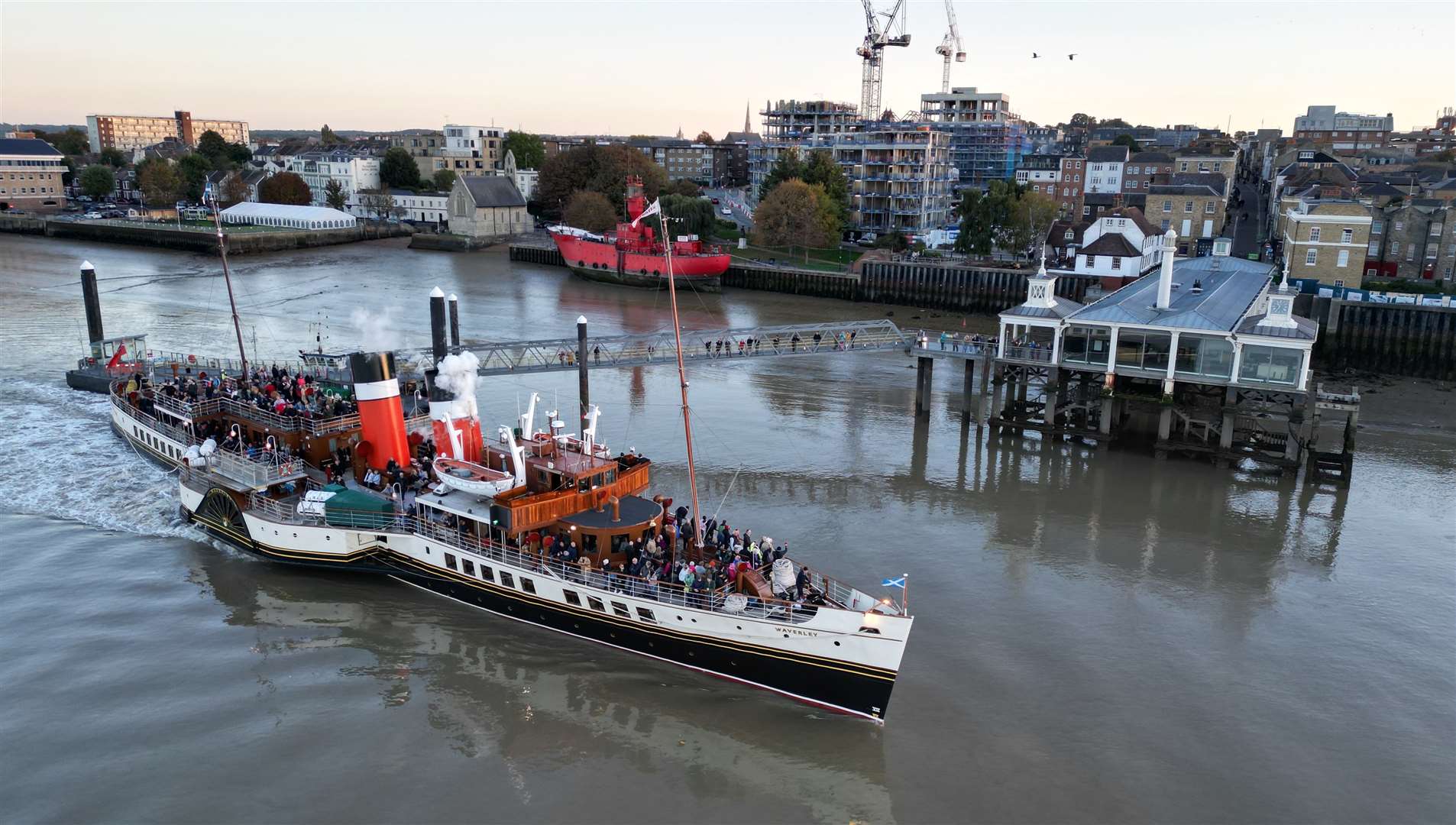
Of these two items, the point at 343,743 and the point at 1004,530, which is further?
the point at 1004,530

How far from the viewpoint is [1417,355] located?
158 ft

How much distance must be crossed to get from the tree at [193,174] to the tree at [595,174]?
145 ft

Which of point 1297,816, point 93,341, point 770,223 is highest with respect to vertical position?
point 770,223

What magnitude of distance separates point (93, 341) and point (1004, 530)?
3841 centimetres

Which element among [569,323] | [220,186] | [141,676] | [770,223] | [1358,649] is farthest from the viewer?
[220,186]

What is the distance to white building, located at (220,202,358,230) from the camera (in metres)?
96.3

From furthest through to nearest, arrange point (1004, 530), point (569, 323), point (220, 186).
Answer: point (220, 186) < point (569, 323) < point (1004, 530)

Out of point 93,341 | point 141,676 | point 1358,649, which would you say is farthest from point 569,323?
point 1358,649

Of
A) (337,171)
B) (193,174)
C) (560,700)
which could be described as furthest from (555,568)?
(193,174)

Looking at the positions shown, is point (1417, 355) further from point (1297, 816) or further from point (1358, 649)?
point (1297, 816)

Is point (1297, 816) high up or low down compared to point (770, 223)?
down

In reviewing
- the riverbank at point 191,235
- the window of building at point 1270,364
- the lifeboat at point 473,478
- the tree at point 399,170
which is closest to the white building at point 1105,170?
the window of building at point 1270,364

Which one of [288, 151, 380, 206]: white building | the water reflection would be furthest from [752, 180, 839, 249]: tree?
[288, 151, 380, 206]: white building

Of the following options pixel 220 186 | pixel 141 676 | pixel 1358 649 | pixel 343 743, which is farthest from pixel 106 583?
pixel 220 186
